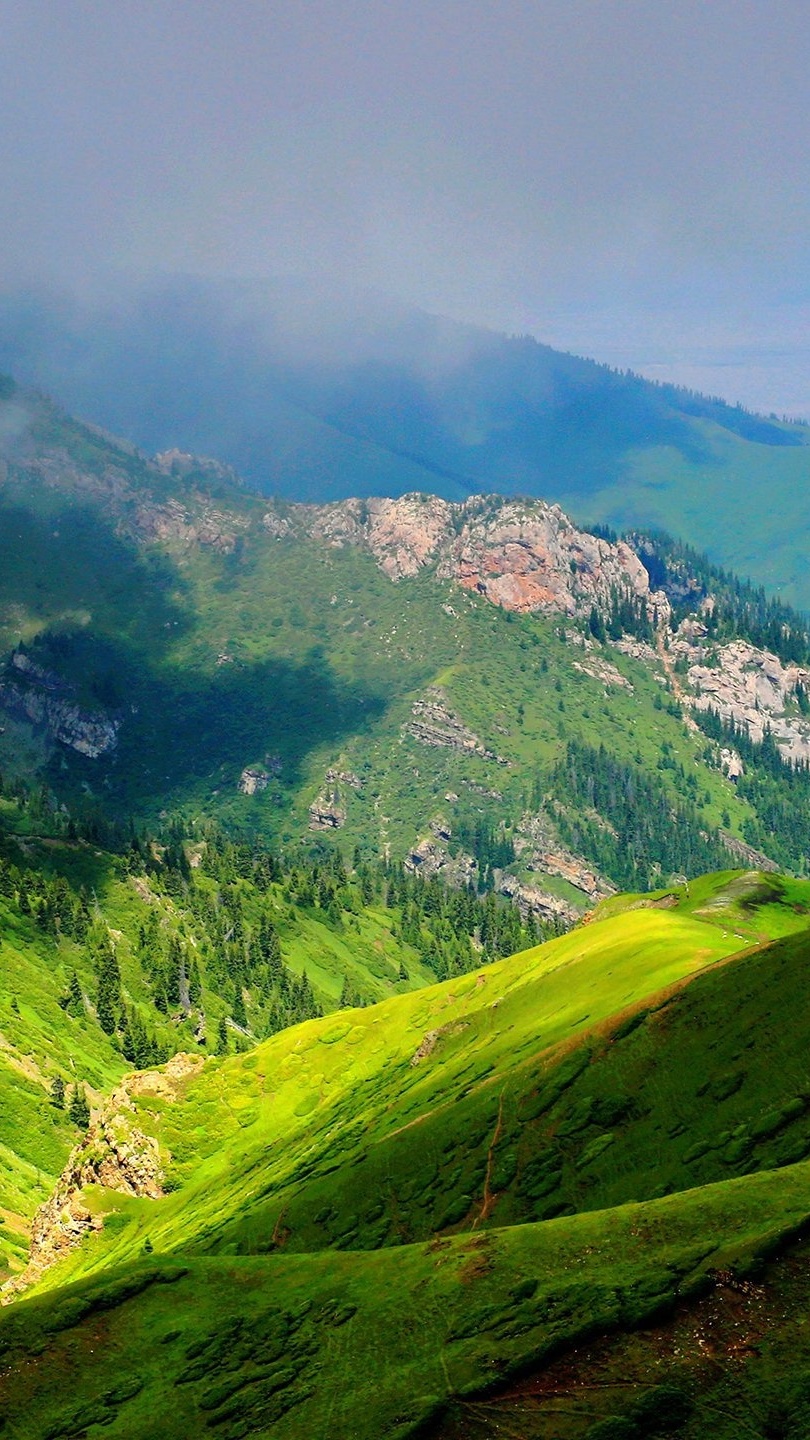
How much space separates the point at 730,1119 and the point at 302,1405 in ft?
129

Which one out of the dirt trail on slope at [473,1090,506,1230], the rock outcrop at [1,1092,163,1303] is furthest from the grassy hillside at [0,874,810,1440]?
the rock outcrop at [1,1092,163,1303]

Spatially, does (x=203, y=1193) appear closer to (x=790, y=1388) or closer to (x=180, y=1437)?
(x=180, y=1437)

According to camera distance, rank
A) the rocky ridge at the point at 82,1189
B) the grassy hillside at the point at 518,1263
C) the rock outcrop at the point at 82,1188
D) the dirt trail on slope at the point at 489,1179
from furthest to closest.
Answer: the rock outcrop at the point at 82,1188, the rocky ridge at the point at 82,1189, the dirt trail on slope at the point at 489,1179, the grassy hillside at the point at 518,1263

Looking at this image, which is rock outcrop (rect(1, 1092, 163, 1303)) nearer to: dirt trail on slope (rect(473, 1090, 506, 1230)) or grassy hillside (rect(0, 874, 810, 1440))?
grassy hillside (rect(0, 874, 810, 1440))

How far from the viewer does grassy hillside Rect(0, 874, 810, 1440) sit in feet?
195

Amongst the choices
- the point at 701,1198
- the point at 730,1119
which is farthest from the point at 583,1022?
the point at 701,1198

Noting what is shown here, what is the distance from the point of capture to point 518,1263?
7494cm

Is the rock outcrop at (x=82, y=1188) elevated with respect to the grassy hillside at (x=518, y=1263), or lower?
lower

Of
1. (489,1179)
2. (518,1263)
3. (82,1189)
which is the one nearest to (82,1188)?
(82,1189)

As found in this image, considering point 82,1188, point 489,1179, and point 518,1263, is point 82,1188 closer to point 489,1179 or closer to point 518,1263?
point 489,1179

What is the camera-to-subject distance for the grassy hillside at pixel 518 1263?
5941 centimetres

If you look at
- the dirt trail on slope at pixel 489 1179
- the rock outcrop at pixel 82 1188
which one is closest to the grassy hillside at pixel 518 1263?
the dirt trail on slope at pixel 489 1179

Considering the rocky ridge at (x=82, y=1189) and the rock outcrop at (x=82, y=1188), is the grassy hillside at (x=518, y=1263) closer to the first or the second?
the rock outcrop at (x=82, y=1188)

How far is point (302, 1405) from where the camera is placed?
2744 inches
